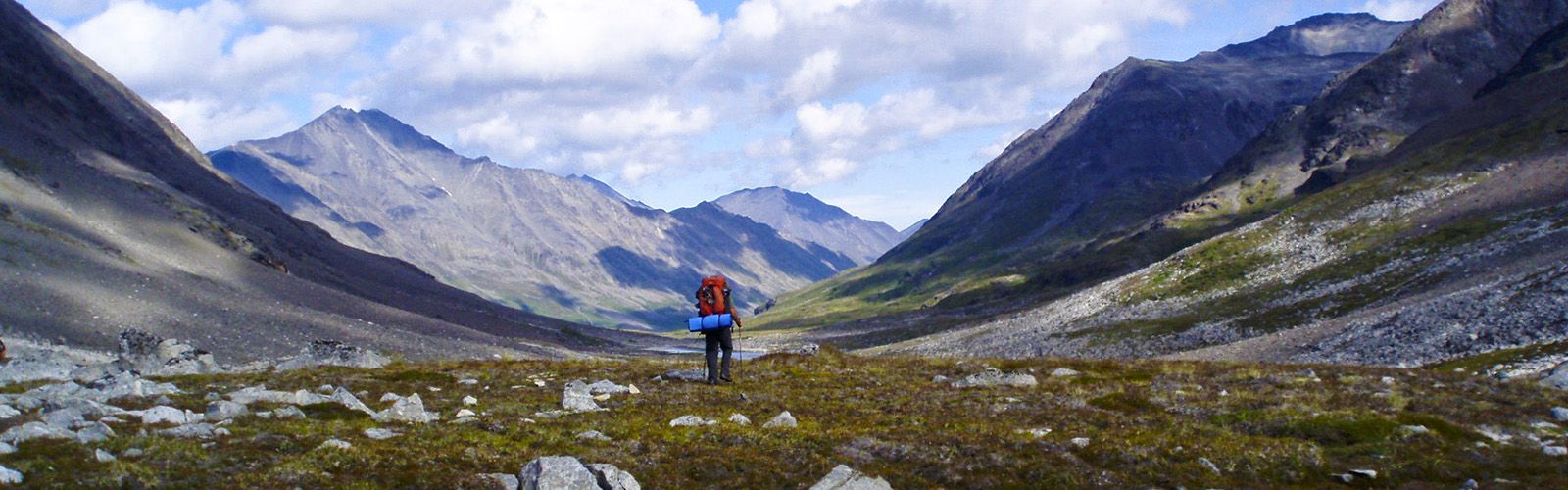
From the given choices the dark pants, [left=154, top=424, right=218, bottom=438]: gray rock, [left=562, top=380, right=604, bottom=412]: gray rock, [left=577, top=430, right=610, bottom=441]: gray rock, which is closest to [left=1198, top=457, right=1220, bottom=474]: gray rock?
[left=577, top=430, right=610, bottom=441]: gray rock

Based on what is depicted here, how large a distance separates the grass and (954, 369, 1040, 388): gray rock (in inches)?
74.4

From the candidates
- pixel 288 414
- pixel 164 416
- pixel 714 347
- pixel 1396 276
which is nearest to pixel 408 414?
pixel 288 414

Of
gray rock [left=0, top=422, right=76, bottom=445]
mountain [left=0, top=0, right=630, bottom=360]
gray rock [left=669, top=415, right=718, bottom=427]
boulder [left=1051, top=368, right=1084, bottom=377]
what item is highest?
mountain [left=0, top=0, right=630, bottom=360]

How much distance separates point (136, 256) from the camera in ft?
326

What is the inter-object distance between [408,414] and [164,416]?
5.77 metres

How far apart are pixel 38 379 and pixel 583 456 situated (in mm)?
21248

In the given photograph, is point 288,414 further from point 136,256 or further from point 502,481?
point 136,256

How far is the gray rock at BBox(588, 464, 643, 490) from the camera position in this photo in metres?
17.8

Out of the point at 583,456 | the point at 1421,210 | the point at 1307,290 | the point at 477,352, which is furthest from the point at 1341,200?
the point at 583,456

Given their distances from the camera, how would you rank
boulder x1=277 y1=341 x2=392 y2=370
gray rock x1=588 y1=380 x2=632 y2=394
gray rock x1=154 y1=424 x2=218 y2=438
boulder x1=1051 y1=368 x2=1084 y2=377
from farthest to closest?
1. boulder x1=277 y1=341 x2=392 y2=370
2. boulder x1=1051 y1=368 x2=1084 y2=377
3. gray rock x1=588 y1=380 x2=632 y2=394
4. gray rock x1=154 y1=424 x2=218 y2=438

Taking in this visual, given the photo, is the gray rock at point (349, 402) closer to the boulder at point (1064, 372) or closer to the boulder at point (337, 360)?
the boulder at point (337, 360)

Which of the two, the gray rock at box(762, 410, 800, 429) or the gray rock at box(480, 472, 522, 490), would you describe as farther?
the gray rock at box(762, 410, 800, 429)

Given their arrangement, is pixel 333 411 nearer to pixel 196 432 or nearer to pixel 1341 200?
pixel 196 432

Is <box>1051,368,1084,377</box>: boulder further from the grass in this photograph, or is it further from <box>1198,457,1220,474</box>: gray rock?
<box>1198,457,1220,474</box>: gray rock
